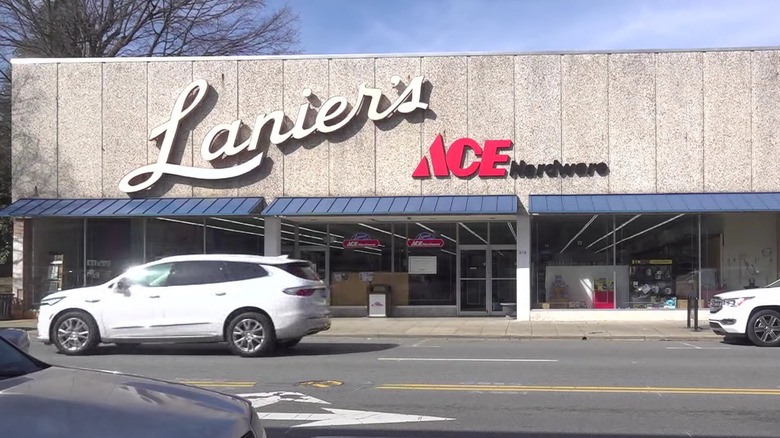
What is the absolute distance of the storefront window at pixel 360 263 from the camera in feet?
76.8

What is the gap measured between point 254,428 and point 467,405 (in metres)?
5.09

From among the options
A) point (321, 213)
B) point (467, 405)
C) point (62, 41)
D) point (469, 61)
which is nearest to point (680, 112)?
point (469, 61)

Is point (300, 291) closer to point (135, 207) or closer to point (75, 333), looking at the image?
point (75, 333)

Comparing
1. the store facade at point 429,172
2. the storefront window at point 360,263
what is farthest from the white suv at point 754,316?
the storefront window at point 360,263

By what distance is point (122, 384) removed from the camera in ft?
13.6

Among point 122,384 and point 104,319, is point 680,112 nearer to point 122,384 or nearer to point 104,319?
point 104,319

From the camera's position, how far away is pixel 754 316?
1488cm

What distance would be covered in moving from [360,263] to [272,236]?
2884mm

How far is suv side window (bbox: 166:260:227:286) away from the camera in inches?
532

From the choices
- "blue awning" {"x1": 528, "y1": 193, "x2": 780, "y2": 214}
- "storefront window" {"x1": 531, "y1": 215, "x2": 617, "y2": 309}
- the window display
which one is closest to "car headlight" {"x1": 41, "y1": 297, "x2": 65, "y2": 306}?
"blue awning" {"x1": 528, "y1": 193, "x2": 780, "y2": 214}

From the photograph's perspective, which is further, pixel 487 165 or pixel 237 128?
pixel 237 128

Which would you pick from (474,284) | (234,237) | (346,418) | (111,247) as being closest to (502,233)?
(474,284)

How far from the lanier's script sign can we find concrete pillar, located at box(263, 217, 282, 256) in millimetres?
1591

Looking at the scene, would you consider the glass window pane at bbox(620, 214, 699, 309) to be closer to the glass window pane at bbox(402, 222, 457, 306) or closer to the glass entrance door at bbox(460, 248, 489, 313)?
the glass entrance door at bbox(460, 248, 489, 313)
